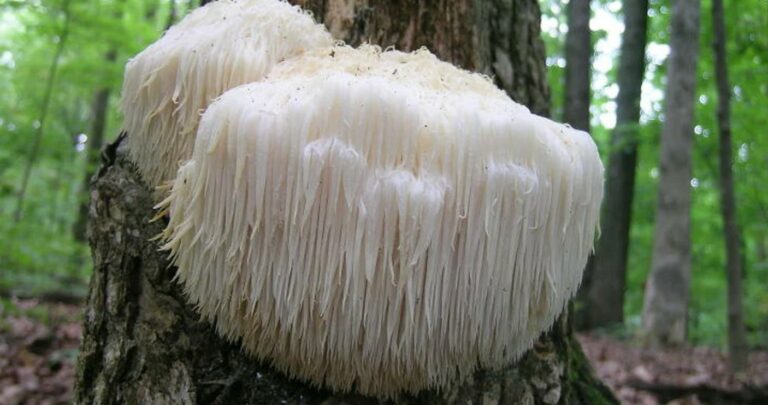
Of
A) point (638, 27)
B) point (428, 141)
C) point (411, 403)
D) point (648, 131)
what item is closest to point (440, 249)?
point (428, 141)

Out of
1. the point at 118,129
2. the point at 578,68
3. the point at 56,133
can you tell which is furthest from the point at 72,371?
the point at 578,68

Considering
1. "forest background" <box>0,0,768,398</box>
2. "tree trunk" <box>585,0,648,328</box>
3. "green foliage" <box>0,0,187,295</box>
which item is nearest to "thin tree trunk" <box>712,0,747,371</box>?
"forest background" <box>0,0,768,398</box>

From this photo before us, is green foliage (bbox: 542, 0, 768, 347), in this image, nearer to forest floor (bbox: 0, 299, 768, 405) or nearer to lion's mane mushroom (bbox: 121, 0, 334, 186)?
forest floor (bbox: 0, 299, 768, 405)

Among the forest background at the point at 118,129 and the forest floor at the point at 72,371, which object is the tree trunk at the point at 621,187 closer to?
the forest background at the point at 118,129

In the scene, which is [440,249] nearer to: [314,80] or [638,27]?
[314,80]

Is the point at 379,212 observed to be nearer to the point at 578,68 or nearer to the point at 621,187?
the point at 578,68

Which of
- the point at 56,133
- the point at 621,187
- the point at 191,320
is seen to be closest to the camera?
the point at 191,320

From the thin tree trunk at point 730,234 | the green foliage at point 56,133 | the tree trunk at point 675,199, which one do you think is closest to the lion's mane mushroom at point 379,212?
the green foliage at point 56,133
